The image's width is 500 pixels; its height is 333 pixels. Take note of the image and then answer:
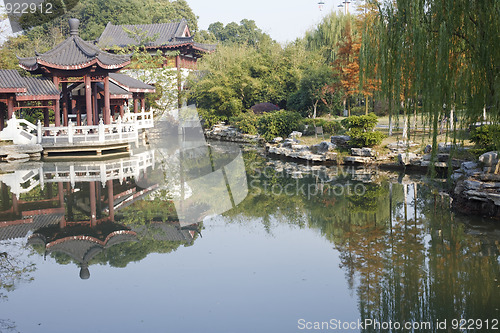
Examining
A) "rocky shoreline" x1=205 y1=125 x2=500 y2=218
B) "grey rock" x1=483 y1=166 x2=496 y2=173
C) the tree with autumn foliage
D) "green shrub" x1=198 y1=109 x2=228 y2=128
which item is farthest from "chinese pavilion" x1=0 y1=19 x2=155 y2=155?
"grey rock" x1=483 y1=166 x2=496 y2=173

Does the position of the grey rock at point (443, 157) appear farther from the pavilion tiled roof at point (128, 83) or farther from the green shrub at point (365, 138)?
the pavilion tiled roof at point (128, 83)

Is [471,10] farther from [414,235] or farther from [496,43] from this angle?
[414,235]

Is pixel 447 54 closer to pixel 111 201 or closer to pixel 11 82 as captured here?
pixel 111 201

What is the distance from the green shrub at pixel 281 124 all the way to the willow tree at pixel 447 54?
1036 cm

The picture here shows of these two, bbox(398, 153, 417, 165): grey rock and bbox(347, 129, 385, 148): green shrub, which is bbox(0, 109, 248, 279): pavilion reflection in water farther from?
bbox(398, 153, 417, 165): grey rock

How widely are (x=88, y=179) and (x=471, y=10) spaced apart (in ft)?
26.9

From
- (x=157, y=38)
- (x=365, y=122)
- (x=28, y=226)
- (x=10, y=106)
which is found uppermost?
(x=157, y=38)

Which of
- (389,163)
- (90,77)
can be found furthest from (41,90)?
(389,163)

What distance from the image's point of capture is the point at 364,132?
1178 cm

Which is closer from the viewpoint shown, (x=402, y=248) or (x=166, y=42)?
(x=402, y=248)

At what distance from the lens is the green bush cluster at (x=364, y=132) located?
459 inches

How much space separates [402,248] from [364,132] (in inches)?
260

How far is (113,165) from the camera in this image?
41.0 ft

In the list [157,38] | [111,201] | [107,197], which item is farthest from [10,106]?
[157,38]
